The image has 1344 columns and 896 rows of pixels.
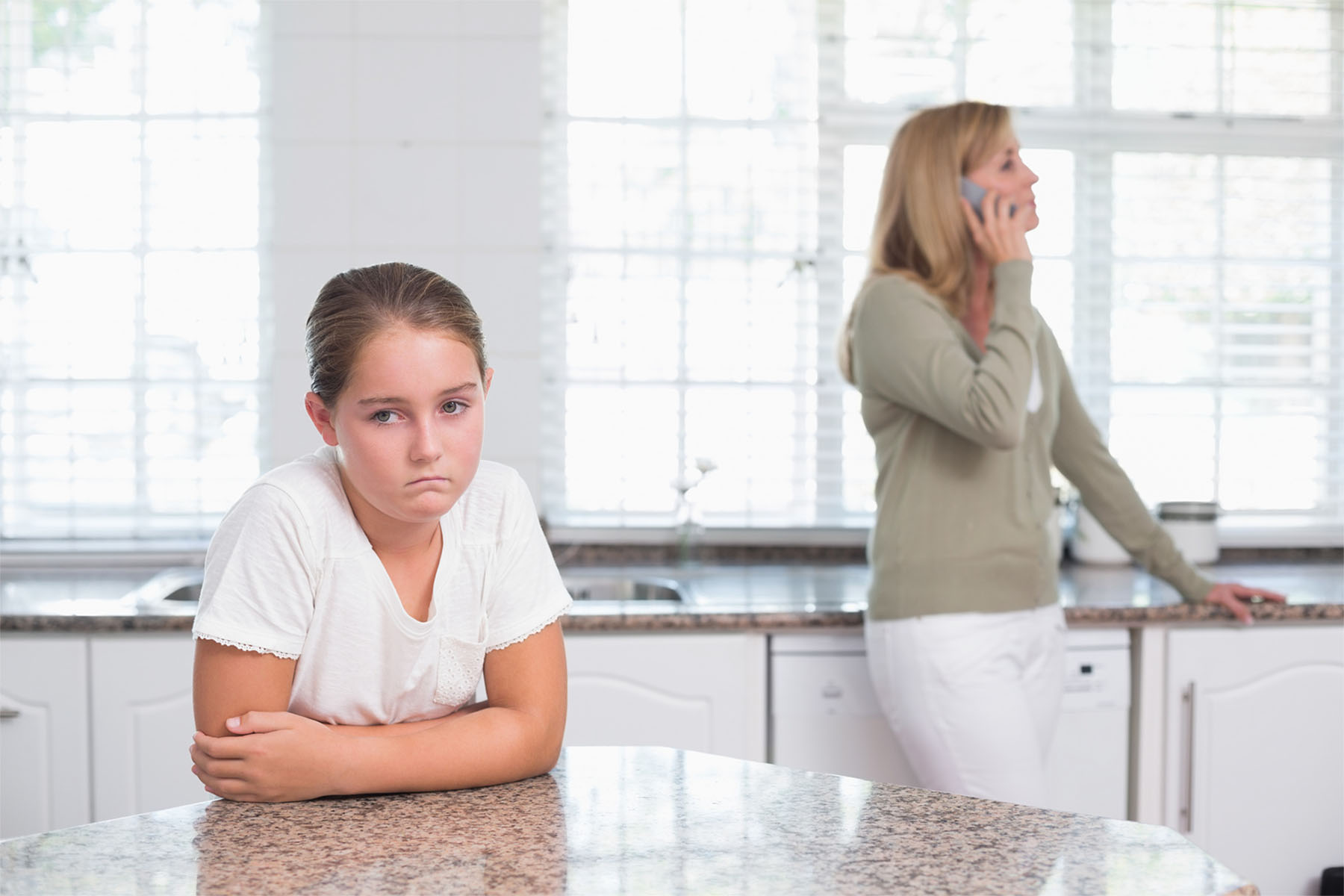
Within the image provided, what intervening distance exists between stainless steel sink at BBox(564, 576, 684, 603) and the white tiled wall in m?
0.30

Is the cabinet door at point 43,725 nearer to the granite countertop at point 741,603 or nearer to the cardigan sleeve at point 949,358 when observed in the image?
the granite countertop at point 741,603

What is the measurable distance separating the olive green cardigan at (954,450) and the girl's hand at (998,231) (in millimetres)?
21

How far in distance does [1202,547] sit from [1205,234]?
0.70m

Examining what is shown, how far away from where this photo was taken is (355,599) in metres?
1.02

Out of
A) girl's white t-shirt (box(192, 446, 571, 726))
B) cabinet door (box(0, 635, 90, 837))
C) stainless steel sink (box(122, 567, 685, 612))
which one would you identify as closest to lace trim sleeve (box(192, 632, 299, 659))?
girl's white t-shirt (box(192, 446, 571, 726))

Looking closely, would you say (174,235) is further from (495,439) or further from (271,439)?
(495,439)

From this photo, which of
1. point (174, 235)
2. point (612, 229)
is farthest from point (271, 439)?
point (612, 229)

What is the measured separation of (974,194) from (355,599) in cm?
112

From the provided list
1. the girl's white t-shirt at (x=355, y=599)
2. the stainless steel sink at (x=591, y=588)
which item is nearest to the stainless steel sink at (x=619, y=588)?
the stainless steel sink at (x=591, y=588)

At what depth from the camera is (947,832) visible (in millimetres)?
888

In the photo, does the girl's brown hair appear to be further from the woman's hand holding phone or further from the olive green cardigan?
the woman's hand holding phone

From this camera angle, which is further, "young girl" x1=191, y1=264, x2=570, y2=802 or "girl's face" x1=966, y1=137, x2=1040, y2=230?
"girl's face" x1=966, y1=137, x2=1040, y2=230

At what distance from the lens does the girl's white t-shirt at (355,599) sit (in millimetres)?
1000

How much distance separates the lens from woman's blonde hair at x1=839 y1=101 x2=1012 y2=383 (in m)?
1.75
